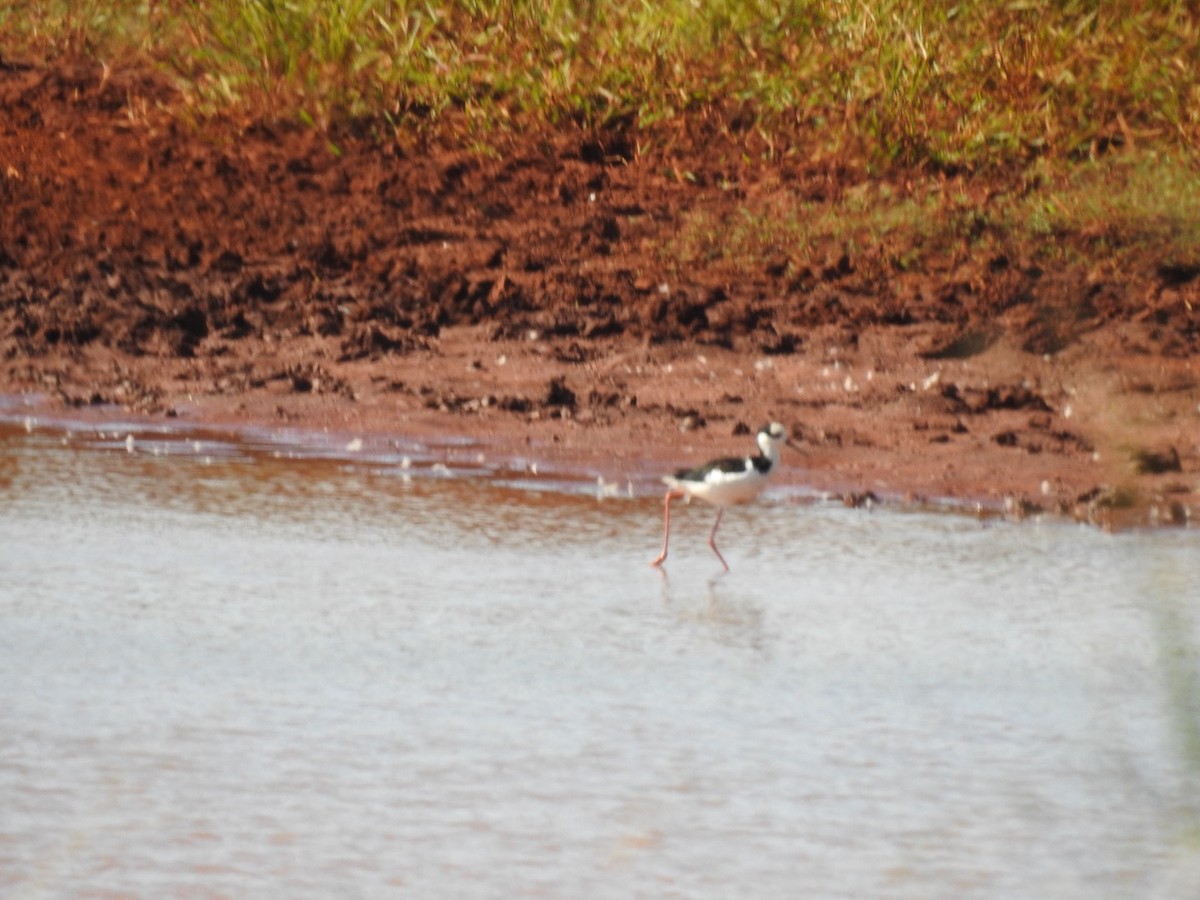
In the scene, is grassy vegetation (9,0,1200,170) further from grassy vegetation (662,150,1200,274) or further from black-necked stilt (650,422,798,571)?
black-necked stilt (650,422,798,571)

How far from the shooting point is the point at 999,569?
243 inches

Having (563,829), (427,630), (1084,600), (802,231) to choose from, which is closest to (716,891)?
(563,829)

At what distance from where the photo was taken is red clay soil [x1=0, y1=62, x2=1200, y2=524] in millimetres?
8320

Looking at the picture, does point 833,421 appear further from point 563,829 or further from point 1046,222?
point 563,829

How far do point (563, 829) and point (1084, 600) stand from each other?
2.43 metres

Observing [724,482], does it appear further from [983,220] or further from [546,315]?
[983,220]

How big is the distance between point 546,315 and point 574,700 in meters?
5.44

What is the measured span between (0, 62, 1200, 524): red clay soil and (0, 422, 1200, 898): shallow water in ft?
3.75

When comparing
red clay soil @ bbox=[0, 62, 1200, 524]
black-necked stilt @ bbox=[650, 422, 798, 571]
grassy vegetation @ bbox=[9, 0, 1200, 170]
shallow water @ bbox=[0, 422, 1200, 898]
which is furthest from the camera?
grassy vegetation @ bbox=[9, 0, 1200, 170]

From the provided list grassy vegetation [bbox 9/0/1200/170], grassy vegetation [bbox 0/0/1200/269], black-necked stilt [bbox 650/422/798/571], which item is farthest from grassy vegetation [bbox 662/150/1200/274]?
black-necked stilt [bbox 650/422/798/571]

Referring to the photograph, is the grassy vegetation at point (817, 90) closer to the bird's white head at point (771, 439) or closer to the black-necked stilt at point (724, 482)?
the bird's white head at point (771, 439)

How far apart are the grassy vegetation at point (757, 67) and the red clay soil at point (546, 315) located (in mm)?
335

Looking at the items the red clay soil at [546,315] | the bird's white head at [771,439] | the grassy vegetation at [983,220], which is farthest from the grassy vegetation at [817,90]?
the bird's white head at [771,439]

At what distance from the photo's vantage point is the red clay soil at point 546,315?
8320mm
